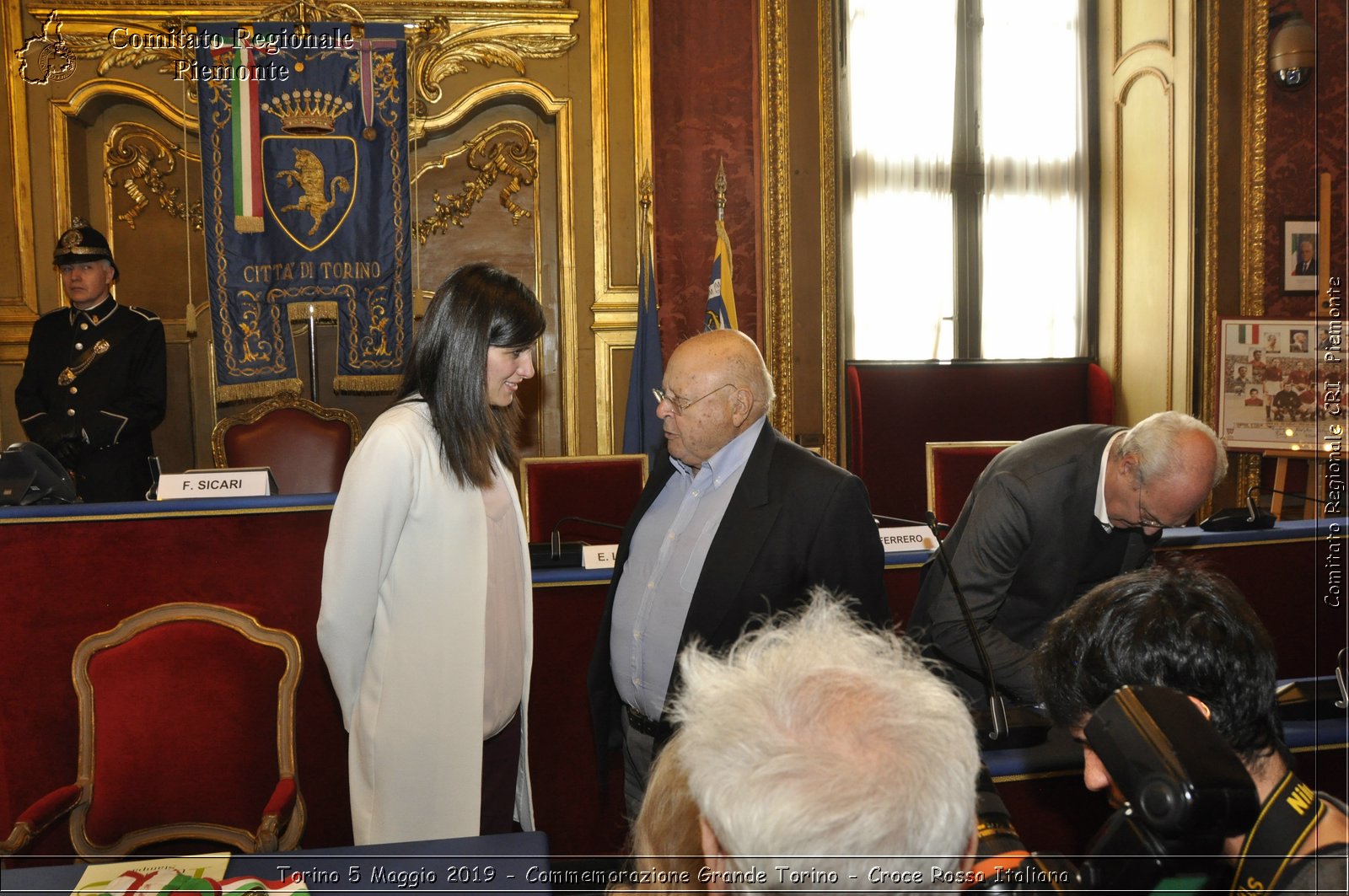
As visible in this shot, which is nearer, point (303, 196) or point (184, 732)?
point (184, 732)

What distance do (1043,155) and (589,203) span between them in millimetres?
3225

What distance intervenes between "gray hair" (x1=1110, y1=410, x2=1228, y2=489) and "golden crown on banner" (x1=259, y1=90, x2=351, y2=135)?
4589 millimetres

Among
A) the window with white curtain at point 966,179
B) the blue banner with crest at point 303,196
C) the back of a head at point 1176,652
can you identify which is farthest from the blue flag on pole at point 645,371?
the back of a head at point 1176,652

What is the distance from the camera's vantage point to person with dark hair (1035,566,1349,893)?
1.15 m

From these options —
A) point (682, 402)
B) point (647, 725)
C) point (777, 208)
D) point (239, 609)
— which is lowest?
point (647, 725)

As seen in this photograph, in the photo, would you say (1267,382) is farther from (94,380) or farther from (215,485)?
(94,380)

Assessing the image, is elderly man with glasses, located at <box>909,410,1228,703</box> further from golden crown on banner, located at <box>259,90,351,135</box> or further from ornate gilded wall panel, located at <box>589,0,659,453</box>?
golden crown on banner, located at <box>259,90,351,135</box>

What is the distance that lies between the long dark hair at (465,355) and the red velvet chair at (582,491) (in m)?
2.38

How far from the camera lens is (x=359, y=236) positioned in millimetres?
5441

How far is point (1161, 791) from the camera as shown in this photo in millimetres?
766

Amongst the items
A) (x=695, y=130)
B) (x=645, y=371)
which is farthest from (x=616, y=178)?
(x=645, y=371)

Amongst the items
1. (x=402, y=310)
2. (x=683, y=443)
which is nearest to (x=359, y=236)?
(x=402, y=310)

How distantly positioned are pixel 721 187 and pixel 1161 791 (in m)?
5.34

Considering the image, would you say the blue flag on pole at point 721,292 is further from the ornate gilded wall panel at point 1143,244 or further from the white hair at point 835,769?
the white hair at point 835,769
